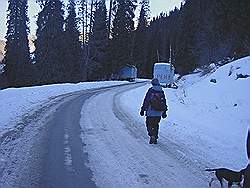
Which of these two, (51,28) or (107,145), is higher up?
(51,28)

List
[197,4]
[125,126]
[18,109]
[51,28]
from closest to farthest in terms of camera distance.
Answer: [125,126] < [18,109] < [51,28] < [197,4]

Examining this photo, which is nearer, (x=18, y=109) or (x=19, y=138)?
(x=19, y=138)

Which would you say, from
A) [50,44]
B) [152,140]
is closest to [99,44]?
[50,44]

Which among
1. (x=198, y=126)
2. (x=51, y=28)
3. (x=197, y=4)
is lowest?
(x=198, y=126)

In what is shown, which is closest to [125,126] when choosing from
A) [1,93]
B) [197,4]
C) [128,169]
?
[128,169]

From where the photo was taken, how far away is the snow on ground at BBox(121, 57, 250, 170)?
31.3 feet

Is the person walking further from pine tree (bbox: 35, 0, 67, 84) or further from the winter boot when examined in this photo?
pine tree (bbox: 35, 0, 67, 84)

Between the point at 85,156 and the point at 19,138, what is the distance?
2506mm

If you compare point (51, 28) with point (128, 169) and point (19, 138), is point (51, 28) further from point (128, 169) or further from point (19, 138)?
point (128, 169)

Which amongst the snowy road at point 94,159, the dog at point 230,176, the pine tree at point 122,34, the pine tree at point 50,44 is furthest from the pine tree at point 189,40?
the dog at point 230,176

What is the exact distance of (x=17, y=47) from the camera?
48094 millimetres

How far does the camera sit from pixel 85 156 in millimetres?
8492

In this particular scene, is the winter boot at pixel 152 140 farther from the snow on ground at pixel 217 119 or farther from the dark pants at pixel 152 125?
the snow on ground at pixel 217 119

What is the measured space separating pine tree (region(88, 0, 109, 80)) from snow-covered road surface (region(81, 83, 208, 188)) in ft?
128
